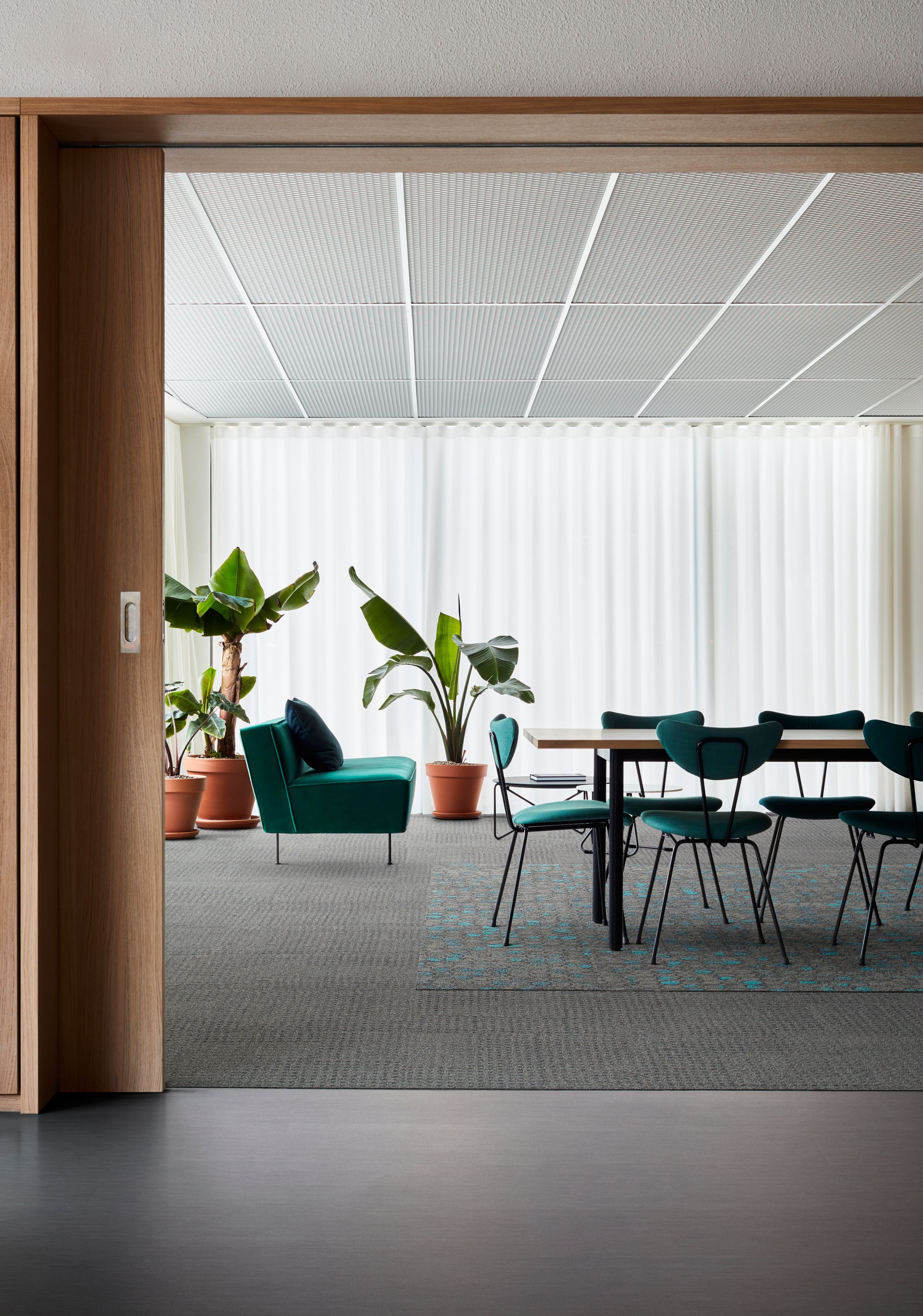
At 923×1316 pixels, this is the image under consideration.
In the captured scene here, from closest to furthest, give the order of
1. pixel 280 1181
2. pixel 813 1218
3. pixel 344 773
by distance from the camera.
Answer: pixel 813 1218
pixel 280 1181
pixel 344 773

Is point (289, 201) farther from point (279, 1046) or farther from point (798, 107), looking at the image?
point (279, 1046)

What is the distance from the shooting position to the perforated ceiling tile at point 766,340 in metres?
5.20

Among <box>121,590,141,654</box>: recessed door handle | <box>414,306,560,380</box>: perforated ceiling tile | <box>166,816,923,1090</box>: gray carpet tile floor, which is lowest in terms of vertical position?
<box>166,816,923,1090</box>: gray carpet tile floor

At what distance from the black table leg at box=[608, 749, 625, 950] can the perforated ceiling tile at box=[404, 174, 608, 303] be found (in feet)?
6.61

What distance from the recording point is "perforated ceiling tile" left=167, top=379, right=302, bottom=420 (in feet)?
21.3

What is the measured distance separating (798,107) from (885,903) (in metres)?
3.48

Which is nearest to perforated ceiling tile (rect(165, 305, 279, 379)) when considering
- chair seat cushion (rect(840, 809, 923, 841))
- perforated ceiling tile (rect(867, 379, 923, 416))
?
chair seat cushion (rect(840, 809, 923, 841))

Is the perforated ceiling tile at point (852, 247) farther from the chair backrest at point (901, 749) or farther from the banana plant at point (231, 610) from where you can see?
the banana plant at point (231, 610)

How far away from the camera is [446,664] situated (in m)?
6.91

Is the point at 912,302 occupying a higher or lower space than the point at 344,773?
higher

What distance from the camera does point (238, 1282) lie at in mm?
1838

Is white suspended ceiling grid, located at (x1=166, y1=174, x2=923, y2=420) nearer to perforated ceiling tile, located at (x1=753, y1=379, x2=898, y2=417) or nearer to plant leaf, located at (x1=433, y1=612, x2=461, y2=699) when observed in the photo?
perforated ceiling tile, located at (x1=753, y1=379, x2=898, y2=417)

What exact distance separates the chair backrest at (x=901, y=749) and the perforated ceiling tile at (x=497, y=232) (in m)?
2.18

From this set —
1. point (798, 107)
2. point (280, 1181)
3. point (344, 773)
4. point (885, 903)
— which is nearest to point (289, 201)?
point (798, 107)
